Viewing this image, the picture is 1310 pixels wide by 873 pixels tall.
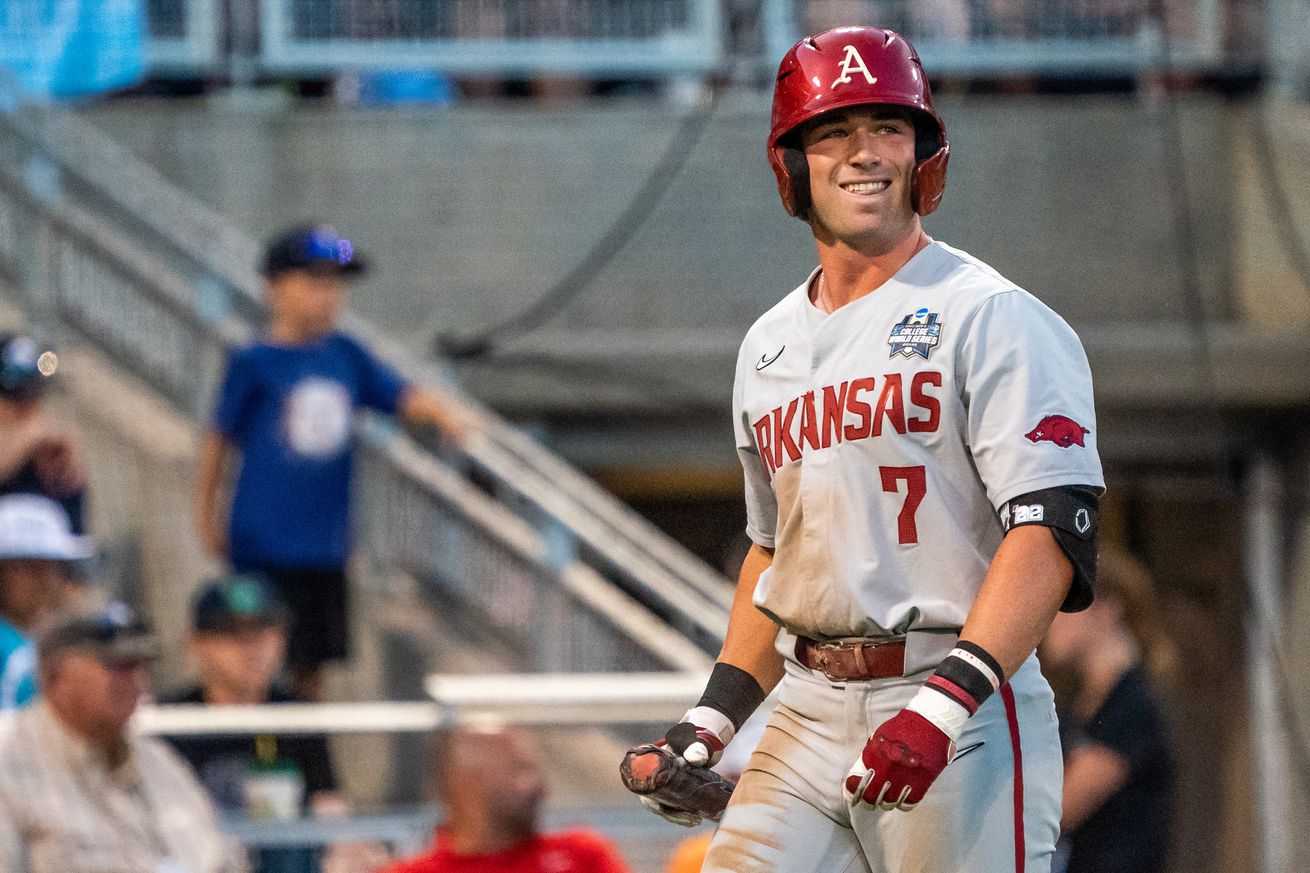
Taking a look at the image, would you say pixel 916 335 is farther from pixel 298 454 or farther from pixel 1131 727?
pixel 298 454

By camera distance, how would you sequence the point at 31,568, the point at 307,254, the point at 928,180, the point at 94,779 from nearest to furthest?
1. the point at 928,180
2. the point at 94,779
3. the point at 31,568
4. the point at 307,254

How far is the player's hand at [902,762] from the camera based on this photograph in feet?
8.96

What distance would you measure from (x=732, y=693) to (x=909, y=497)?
478 mm

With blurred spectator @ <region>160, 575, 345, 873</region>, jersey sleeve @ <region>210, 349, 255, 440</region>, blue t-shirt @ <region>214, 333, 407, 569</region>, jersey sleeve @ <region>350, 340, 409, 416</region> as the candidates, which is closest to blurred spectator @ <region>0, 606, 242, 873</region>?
blurred spectator @ <region>160, 575, 345, 873</region>

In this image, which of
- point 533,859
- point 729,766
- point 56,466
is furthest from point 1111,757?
point 56,466

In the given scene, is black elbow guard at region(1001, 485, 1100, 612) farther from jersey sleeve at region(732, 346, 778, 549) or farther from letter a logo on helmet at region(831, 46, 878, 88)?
letter a logo on helmet at region(831, 46, 878, 88)

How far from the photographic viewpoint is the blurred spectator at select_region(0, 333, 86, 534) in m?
6.72

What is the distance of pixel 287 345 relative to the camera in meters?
6.84

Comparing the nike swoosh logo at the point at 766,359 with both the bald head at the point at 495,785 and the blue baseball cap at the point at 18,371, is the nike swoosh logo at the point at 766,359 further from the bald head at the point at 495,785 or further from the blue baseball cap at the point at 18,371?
the blue baseball cap at the point at 18,371

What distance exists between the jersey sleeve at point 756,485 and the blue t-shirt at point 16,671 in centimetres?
313

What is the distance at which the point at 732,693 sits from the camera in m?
3.26

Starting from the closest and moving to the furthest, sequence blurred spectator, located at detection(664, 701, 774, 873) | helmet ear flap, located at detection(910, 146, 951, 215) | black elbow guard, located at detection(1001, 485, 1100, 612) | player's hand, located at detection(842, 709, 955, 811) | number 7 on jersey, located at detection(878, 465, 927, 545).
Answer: player's hand, located at detection(842, 709, 955, 811) < black elbow guard, located at detection(1001, 485, 1100, 612) < number 7 on jersey, located at detection(878, 465, 927, 545) < helmet ear flap, located at detection(910, 146, 951, 215) < blurred spectator, located at detection(664, 701, 774, 873)

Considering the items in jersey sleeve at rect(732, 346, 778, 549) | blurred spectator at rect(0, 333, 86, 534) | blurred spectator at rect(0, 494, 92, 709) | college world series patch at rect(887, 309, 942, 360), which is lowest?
blurred spectator at rect(0, 494, 92, 709)

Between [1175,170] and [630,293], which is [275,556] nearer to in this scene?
[630,293]
